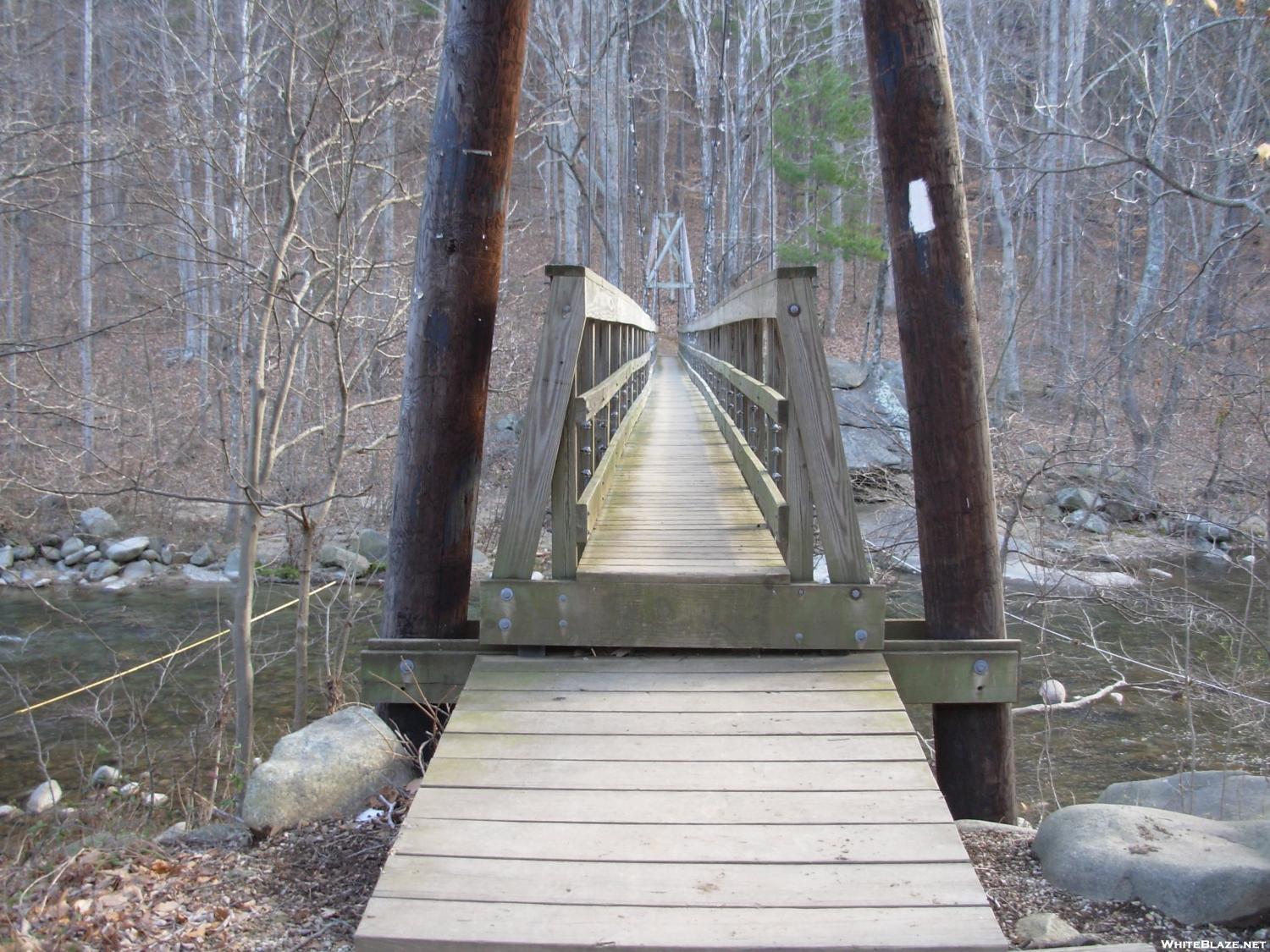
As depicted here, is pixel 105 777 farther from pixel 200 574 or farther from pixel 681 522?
pixel 200 574

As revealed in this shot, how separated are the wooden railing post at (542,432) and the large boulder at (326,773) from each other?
0.75 meters

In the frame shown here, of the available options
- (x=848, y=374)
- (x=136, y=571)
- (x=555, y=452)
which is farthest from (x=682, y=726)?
(x=848, y=374)

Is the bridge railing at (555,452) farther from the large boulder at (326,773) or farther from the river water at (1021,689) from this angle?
the river water at (1021,689)

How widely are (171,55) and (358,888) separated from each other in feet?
32.6

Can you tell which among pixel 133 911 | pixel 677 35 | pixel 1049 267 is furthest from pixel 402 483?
pixel 677 35

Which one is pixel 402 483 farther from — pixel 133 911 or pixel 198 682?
pixel 198 682

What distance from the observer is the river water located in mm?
6535

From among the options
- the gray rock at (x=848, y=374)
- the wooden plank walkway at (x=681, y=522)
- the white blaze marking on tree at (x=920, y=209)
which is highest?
the white blaze marking on tree at (x=920, y=209)

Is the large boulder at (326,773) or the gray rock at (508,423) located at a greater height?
the gray rock at (508,423)

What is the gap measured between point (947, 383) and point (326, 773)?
7.80ft

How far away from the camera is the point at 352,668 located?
9297mm

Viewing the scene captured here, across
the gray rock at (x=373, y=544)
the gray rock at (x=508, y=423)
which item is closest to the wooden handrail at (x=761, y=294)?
the gray rock at (x=373, y=544)

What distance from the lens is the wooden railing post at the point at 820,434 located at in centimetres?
323

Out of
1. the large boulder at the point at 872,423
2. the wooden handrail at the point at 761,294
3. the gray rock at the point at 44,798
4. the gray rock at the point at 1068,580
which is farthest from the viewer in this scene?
the large boulder at the point at 872,423
